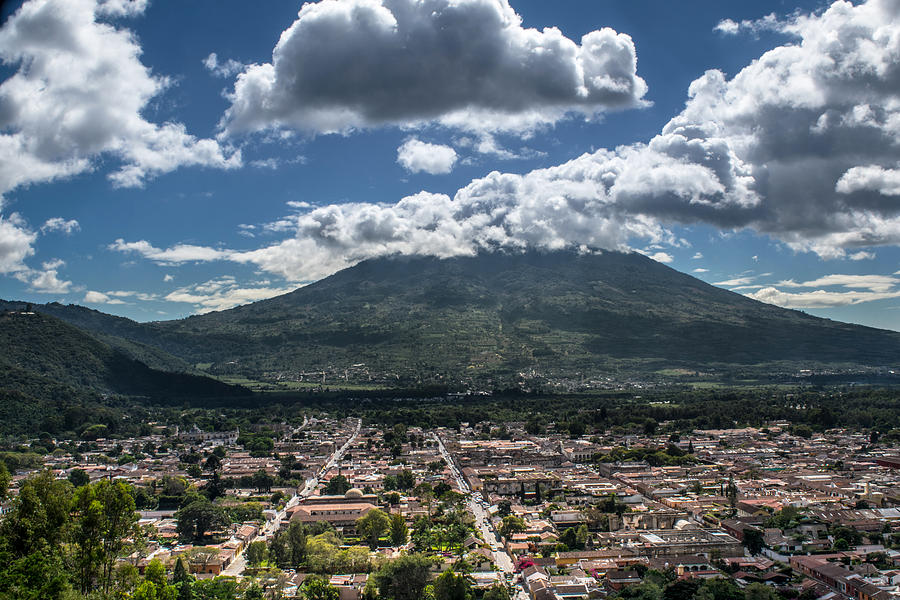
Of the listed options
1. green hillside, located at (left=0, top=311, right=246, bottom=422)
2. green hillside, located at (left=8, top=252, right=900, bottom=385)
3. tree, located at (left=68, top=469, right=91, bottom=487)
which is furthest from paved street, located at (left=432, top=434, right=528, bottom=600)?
green hillside, located at (left=8, top=252, right=900, bottom=385)

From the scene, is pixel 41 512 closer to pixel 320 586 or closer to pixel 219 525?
pixel 320 586

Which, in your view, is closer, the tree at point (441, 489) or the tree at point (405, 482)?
the tree at point (441, 489)

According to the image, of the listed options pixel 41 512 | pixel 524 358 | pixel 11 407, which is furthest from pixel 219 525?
pixel 524 358

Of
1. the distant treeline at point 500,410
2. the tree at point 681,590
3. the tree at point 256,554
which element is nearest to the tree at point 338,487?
the tree at point 256,554

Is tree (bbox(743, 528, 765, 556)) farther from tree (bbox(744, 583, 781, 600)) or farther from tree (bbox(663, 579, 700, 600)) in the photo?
tree (bbox(663, 579, 700, 600))

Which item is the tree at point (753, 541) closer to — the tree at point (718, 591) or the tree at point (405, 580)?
the tree at point (718, 591)
